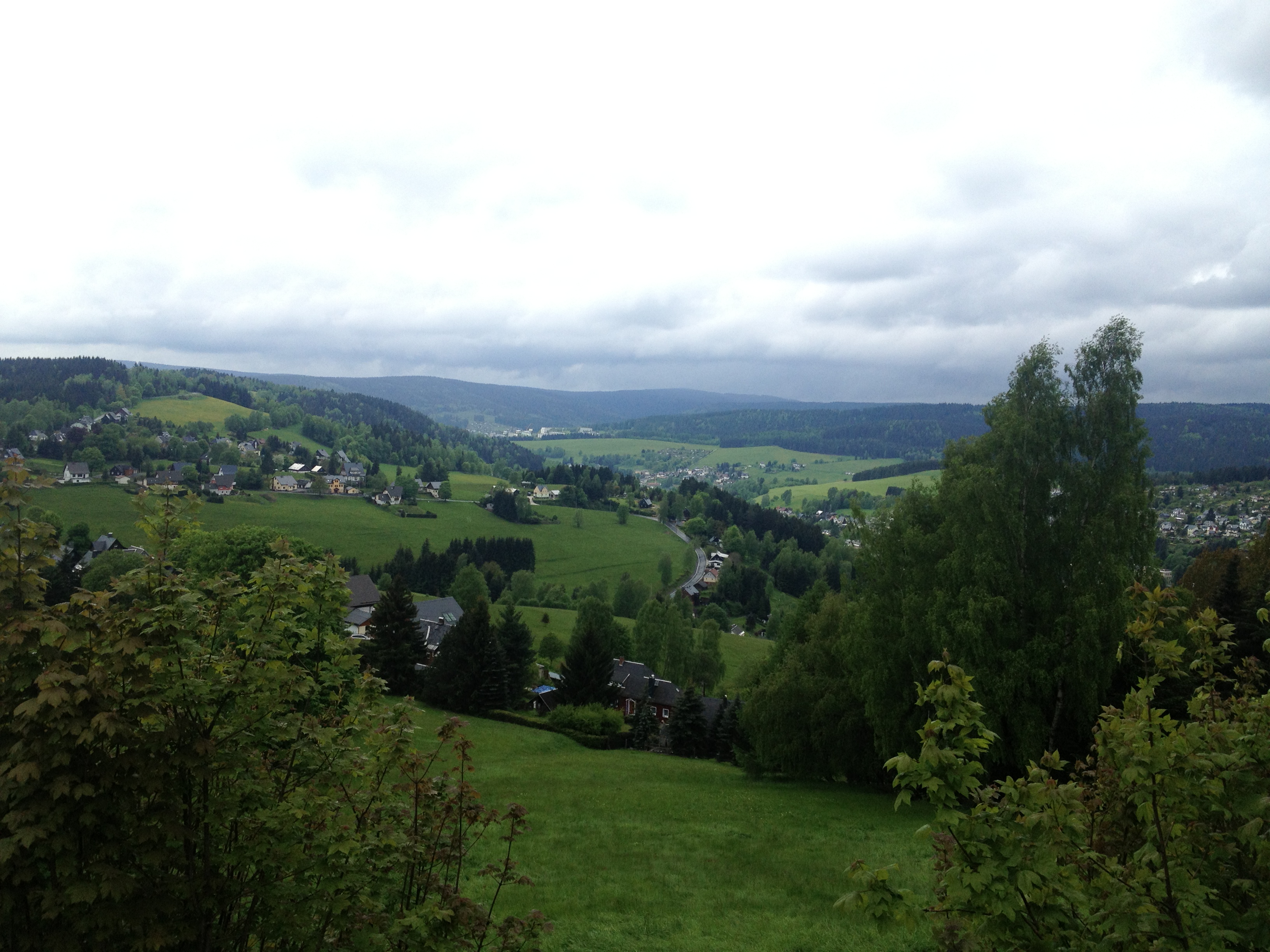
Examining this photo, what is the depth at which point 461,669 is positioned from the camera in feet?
148

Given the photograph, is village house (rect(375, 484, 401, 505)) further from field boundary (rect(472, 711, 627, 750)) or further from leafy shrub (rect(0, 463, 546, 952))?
leafy shrub (rect(0, 463, 546, 952))

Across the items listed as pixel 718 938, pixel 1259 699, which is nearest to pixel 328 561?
pixel 1259 699

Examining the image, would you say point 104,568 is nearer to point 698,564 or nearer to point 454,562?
point 454,562

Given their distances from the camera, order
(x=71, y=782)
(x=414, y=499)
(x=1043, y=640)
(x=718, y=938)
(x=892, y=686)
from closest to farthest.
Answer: (x=71, y=782), (x=718, y=938), (x=1043, y=640), (x=892, y=686), (x=414, y=499)

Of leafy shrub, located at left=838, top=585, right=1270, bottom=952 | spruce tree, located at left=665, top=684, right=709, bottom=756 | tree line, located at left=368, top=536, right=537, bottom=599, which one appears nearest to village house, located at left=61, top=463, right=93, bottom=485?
Answer: tree line, located at left=368, top=536, right=537, bottom=599

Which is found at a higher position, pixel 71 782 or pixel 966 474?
pixel 966 474

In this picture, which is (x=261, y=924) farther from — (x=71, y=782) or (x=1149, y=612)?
(x=1149, y=612)

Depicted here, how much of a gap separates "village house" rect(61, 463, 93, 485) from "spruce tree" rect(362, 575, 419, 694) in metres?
101

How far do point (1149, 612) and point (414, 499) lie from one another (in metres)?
146

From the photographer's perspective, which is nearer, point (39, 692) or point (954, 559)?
point (39, 692)

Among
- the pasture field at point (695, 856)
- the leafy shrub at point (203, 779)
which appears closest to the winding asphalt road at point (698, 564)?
the pasture field at point (695, 856)

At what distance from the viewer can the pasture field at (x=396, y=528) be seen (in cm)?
10119

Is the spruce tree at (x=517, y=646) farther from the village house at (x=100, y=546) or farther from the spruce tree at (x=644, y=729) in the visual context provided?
the village house at (x=100, y=546)

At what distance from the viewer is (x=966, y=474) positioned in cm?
2352
